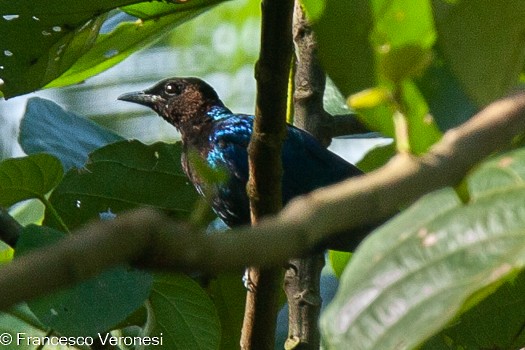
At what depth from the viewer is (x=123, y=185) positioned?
7.64 ft

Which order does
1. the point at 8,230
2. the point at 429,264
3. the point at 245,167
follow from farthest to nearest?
the point at 245,167 < the point at 8,230 < the point at 429,264

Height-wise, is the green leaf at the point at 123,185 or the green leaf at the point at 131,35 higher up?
the green leaf at the point at 131,35

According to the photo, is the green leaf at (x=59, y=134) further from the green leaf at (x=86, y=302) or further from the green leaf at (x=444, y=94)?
the green leaf at (x=444, y=94)

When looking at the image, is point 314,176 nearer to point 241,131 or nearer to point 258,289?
point 241,131

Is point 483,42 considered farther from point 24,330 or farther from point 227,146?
point 227,146

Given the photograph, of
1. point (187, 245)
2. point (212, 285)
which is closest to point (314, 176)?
point (212, 285)

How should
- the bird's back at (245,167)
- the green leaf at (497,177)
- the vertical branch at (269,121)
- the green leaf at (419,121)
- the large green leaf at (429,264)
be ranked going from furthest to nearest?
the bird's back at (245,167), the vertical branch at (269,121), the green leaf at (419,121), the green leaf at (497,177), the large green leaf at (429,264)

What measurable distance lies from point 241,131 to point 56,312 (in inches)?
74.7

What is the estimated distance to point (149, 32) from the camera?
225 cm

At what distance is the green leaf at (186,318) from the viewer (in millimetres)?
2061

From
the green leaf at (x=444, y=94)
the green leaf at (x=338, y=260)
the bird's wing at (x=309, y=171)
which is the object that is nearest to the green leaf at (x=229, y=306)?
the green leaf at (x=338, y=260)

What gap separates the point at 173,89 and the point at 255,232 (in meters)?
3.59

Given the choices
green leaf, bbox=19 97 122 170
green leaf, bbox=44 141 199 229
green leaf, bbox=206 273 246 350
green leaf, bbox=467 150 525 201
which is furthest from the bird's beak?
green leaf, bbox=467 150 525 201

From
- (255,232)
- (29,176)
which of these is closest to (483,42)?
(255,232)
